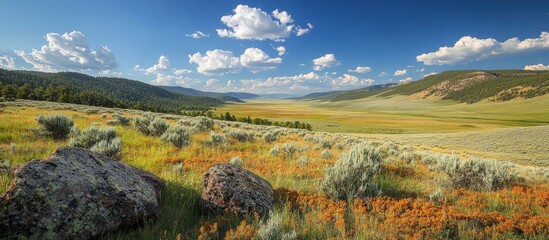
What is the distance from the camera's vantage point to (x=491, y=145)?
4294cm

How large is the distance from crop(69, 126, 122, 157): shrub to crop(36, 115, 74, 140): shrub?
2381mm

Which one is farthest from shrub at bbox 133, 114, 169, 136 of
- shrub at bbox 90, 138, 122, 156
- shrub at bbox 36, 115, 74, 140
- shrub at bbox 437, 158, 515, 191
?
shrub at bbox 437, 158, 515, 191

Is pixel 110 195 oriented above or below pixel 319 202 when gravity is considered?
above

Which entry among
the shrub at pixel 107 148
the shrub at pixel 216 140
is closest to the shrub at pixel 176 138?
the shrub at pixel 216 140

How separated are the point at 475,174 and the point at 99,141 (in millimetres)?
11750

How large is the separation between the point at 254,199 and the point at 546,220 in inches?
181

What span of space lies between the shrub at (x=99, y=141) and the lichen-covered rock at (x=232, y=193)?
4.29 m

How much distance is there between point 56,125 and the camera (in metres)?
10.6

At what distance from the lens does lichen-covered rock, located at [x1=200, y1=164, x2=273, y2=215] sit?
4270 mm

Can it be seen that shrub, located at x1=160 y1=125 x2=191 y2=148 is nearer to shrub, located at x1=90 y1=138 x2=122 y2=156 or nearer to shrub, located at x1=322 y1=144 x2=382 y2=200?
shrub, located at x1=90 y1=138 x2=122 y2=156

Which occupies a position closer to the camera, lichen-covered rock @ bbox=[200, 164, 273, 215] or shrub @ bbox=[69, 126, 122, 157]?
lichen-covered rock @ bbox=[200, 164, 273, 215]

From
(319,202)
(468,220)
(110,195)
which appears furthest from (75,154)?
(468,220)

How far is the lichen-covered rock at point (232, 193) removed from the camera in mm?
4270

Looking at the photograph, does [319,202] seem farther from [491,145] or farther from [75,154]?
[491,145]
